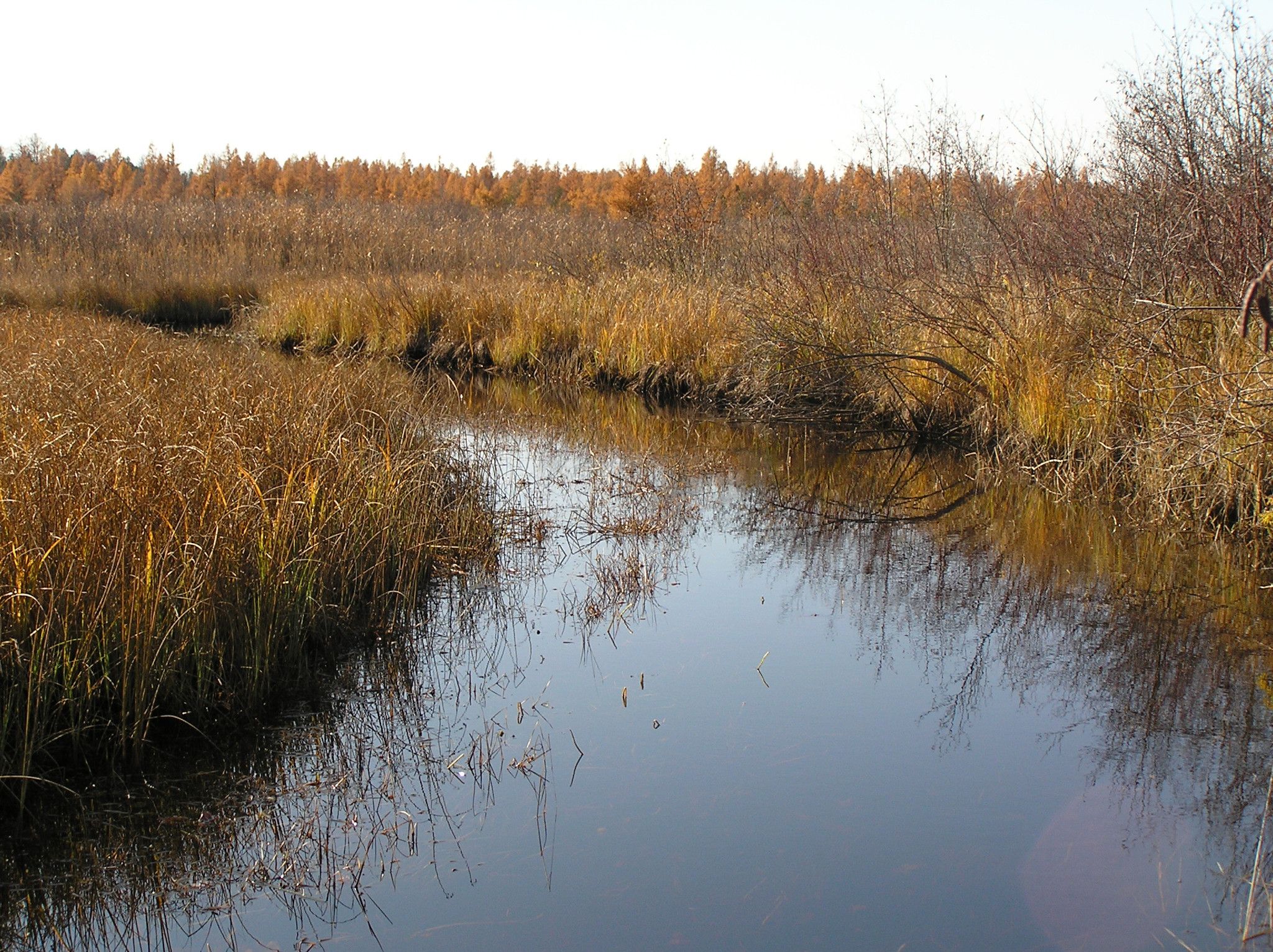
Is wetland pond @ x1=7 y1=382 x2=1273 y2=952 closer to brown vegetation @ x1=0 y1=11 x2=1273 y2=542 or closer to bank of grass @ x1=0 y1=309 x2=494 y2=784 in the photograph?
bank of grass @ x1=0 y1=309 x2=494 y2=784

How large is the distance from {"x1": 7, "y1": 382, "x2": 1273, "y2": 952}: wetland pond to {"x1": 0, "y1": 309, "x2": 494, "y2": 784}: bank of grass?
0.23 metres

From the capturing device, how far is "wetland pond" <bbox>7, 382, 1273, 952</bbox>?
9.12ft

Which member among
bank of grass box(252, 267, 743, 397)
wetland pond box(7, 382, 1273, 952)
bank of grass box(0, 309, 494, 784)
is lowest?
wetland pond box(7, 382, 1273, 952)

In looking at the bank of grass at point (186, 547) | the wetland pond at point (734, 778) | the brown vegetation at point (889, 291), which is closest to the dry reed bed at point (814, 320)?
the brown vegetation at point (889, 291)

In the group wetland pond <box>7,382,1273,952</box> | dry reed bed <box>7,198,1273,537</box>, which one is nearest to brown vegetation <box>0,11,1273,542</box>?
dry reed bed <box>7,198,1273,537</box>

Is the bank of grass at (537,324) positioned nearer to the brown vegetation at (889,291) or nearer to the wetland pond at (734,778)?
the brown vegetation at (889,291)

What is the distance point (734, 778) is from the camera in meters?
3.50

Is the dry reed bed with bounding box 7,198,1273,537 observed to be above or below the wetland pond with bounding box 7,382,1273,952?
above

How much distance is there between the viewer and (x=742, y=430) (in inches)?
374

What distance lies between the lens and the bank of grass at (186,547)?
3402 millimetres

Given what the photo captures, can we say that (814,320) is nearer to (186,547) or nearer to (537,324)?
(537,324)

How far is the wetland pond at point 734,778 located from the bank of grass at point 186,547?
0.74ft

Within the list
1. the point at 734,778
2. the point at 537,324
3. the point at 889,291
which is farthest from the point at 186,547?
the point at 537,324

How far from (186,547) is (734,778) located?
2085mm
